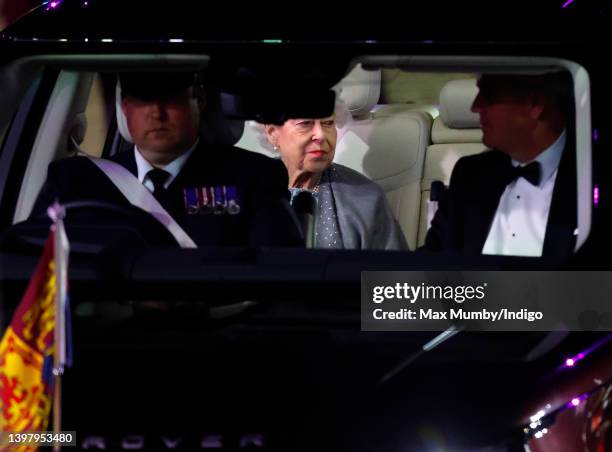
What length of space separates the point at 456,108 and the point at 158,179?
1.31 m

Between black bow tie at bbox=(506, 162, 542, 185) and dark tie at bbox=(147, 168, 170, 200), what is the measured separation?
85 cm

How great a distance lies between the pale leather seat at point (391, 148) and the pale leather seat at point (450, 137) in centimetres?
4

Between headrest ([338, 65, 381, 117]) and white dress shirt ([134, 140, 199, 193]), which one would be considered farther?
headrest ([338, 65, 381, 117])

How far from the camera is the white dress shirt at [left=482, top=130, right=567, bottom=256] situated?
2898 millimetres

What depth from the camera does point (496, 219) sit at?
3031mm

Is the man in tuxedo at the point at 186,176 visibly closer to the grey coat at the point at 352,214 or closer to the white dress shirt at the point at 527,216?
the white dress shirt at the point at 527,216

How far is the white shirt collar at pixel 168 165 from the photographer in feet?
10.6

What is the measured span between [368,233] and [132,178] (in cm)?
122

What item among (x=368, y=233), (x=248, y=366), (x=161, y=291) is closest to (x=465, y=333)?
(x=248, y=366)

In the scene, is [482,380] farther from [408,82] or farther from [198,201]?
[408,82]

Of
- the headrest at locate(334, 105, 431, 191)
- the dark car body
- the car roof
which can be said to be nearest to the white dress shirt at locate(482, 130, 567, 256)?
the dark car body

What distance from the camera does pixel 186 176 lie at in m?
3.19

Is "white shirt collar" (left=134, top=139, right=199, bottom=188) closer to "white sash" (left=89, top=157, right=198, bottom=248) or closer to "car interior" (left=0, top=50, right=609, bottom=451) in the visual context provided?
"white sash" (left=89, top=157, right=198, bottom=248)

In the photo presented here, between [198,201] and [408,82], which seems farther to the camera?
[408,82]
